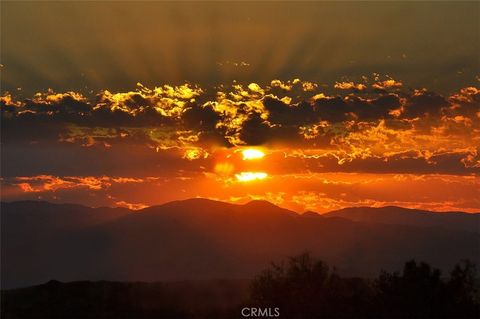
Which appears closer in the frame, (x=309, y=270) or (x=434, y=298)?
(x=434, y=298)

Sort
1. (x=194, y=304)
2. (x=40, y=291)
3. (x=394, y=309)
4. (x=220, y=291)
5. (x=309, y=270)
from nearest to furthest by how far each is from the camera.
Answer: (x=394, y=309)
(x=309, y=270)
(x=40, y=291)
(x=194, y=304)
(x=220, y=291)

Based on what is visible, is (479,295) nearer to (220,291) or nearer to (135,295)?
(135,295)

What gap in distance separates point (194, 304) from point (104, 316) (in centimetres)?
4123

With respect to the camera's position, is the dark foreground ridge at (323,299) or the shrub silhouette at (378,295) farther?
the dark foreground ridge at (323,299)

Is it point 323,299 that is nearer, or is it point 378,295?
point 323,299

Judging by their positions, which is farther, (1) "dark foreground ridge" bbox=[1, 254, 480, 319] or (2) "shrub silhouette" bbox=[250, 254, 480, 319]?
(1) "dark foreground ridge" bbox=[1, 254, 480, 319]

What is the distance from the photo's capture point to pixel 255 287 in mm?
80812


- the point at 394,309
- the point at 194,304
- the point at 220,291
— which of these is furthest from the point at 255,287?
the point at 220,291

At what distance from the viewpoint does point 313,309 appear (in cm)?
7531

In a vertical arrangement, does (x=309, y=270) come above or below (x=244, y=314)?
above

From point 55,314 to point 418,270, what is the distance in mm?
45917

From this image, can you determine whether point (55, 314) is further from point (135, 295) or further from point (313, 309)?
point (313, 309)

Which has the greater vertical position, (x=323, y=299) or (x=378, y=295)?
→ (x=378, y=295)

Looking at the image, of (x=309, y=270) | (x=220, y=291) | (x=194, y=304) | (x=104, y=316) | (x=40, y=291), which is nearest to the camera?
(x=309, y=270)
